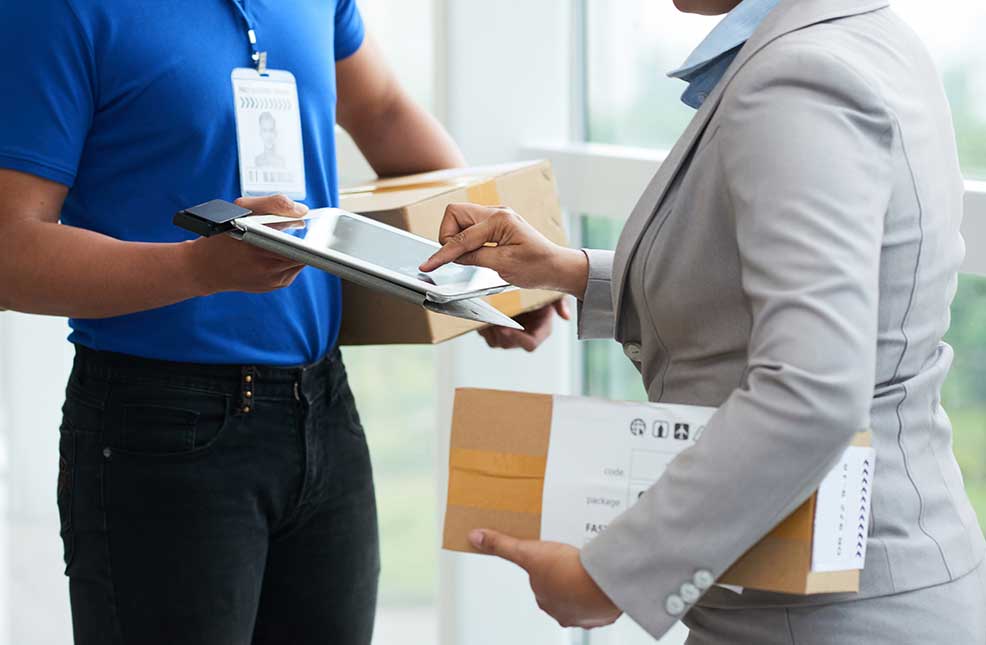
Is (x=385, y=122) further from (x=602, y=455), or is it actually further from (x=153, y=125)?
(x=602, y=455)

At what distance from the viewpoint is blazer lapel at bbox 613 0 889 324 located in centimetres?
92

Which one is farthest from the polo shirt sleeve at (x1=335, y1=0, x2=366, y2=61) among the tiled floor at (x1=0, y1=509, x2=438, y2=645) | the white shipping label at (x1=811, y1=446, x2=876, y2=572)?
the tiled floor at (x1=0, y1=509, x2=438, y2=645)

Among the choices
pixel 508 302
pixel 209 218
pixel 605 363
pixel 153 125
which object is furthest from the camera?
pixel 605 363

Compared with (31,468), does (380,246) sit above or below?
above

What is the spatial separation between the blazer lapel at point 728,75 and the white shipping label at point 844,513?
0.86ft

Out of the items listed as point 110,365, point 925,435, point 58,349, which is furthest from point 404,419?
point 925,435

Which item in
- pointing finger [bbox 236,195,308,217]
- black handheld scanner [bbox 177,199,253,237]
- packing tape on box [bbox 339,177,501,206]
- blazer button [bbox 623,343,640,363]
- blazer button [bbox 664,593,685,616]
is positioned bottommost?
blazer button [bbox 664,593,685,616]

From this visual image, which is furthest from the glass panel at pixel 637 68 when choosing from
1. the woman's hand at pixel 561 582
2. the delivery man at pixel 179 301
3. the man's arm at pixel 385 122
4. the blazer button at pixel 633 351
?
the woman's hand at pixel 561 582

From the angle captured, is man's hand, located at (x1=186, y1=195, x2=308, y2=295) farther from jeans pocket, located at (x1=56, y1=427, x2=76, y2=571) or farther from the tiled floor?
the tiled floor

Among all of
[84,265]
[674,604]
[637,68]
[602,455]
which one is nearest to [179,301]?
[84,265]

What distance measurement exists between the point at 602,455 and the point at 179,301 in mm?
599

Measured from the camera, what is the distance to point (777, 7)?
96 centimetres

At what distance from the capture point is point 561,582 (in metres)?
0.91

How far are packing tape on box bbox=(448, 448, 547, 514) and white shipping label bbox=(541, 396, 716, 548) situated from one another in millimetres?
12
